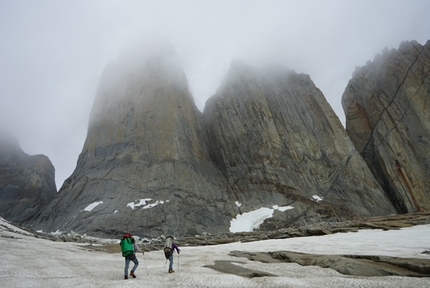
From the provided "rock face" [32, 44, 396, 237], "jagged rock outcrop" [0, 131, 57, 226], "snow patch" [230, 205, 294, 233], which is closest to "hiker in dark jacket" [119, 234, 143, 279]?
"rock face" [32, 44, 396, 237]

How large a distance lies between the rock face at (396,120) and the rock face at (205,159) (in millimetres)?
6684

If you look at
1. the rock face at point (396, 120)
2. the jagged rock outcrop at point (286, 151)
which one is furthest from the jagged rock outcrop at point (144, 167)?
the rock face at point (396, 120)

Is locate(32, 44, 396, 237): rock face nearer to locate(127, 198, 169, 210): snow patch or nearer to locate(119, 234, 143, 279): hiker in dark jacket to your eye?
locate(127, 198, 169, 210): snow patch

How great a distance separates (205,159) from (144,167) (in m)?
12.7

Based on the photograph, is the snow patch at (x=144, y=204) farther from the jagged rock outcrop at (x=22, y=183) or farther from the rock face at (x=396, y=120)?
the rock face at (x=396, y=120)

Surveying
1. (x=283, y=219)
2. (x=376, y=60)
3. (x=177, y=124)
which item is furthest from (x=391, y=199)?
(x=177, y=124)

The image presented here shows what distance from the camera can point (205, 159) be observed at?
58.2 meters

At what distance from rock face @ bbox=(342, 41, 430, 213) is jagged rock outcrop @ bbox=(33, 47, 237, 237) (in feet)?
115

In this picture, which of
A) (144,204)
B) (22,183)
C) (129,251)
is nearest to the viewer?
(129,251)

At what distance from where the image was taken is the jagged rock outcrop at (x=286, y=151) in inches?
2029

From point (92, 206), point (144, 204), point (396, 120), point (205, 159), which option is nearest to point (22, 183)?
point (92, 206)

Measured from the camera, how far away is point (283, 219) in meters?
46.5

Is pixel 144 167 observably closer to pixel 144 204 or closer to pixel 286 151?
pixel 144 204

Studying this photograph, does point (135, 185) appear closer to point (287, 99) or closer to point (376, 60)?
point (287, 99)
